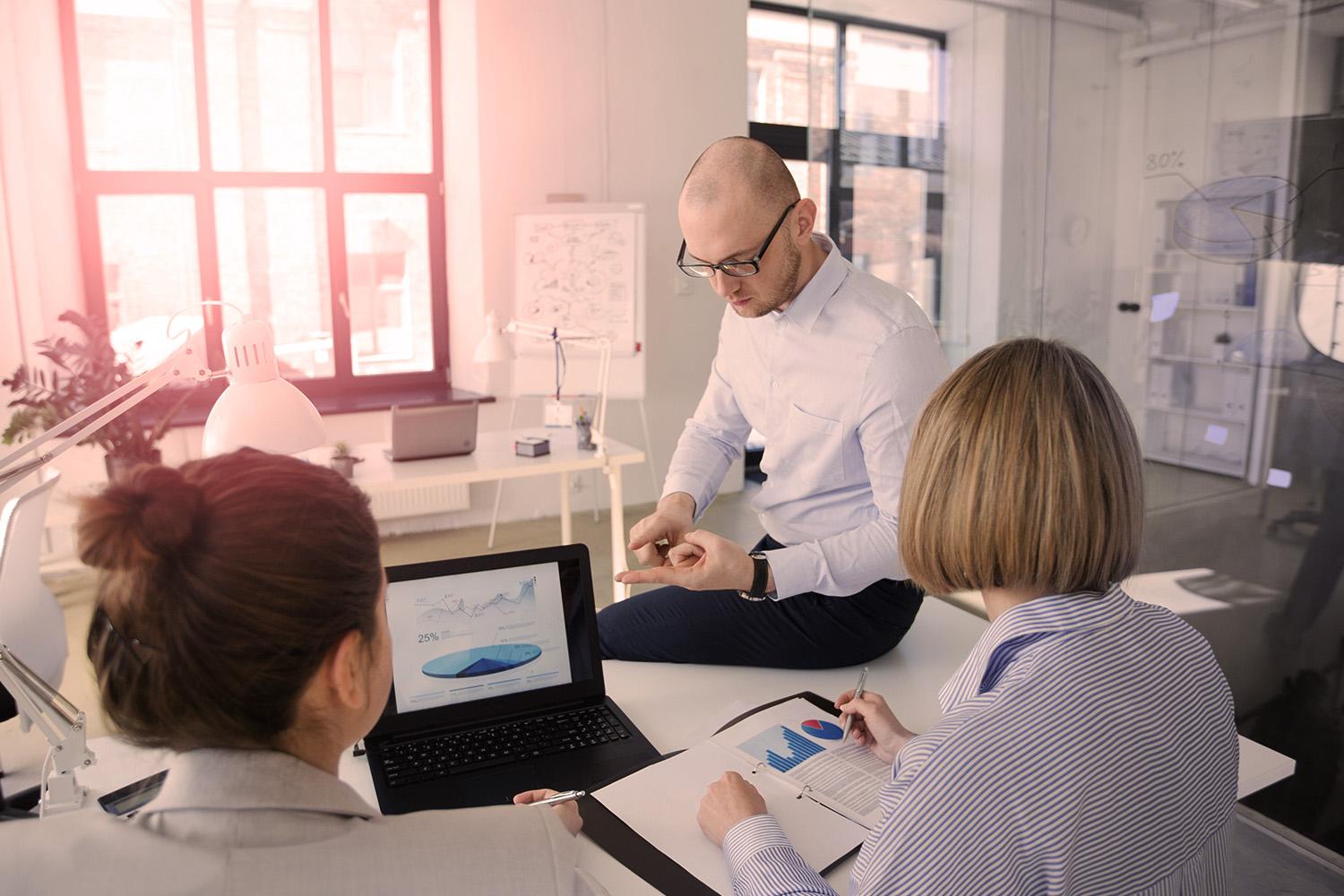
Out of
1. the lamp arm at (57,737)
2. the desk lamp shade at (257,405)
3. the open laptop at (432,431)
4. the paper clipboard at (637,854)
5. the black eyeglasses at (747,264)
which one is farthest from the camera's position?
the open laptop at (432,431)

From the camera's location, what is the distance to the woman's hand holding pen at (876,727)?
130cm

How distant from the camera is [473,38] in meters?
5.06

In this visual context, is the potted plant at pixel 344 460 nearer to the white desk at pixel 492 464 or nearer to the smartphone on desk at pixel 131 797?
the white desk at pixel 492 464

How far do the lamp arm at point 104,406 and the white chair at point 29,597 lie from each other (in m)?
1.18

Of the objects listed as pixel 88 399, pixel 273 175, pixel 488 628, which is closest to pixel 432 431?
pixel 88 399

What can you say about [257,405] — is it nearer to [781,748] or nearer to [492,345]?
[781,748]

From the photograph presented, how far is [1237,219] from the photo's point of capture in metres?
2.30

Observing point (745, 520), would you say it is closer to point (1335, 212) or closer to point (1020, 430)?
point (1335, 212)

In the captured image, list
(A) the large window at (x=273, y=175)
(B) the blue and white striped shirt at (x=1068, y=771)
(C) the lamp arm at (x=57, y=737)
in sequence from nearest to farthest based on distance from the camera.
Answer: (B) the blue and white striped shirt at (x=1068, y=771) < (C) the lamp arm at (x=57, y=737) < (A) the large window at (x=273, y=175)

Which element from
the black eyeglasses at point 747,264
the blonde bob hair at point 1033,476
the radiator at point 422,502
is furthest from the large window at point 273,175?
the blonde bob hair at point 1033,476

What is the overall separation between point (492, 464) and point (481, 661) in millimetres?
2263

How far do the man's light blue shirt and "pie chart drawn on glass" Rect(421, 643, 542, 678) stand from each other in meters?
0.49

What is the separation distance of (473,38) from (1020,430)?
481 cm

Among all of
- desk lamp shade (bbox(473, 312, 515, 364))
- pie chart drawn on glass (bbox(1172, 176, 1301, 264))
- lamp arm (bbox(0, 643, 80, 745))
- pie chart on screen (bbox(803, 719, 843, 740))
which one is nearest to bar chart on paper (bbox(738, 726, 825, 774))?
pie chart on screen (bbox(803, 719, 843, 740))
